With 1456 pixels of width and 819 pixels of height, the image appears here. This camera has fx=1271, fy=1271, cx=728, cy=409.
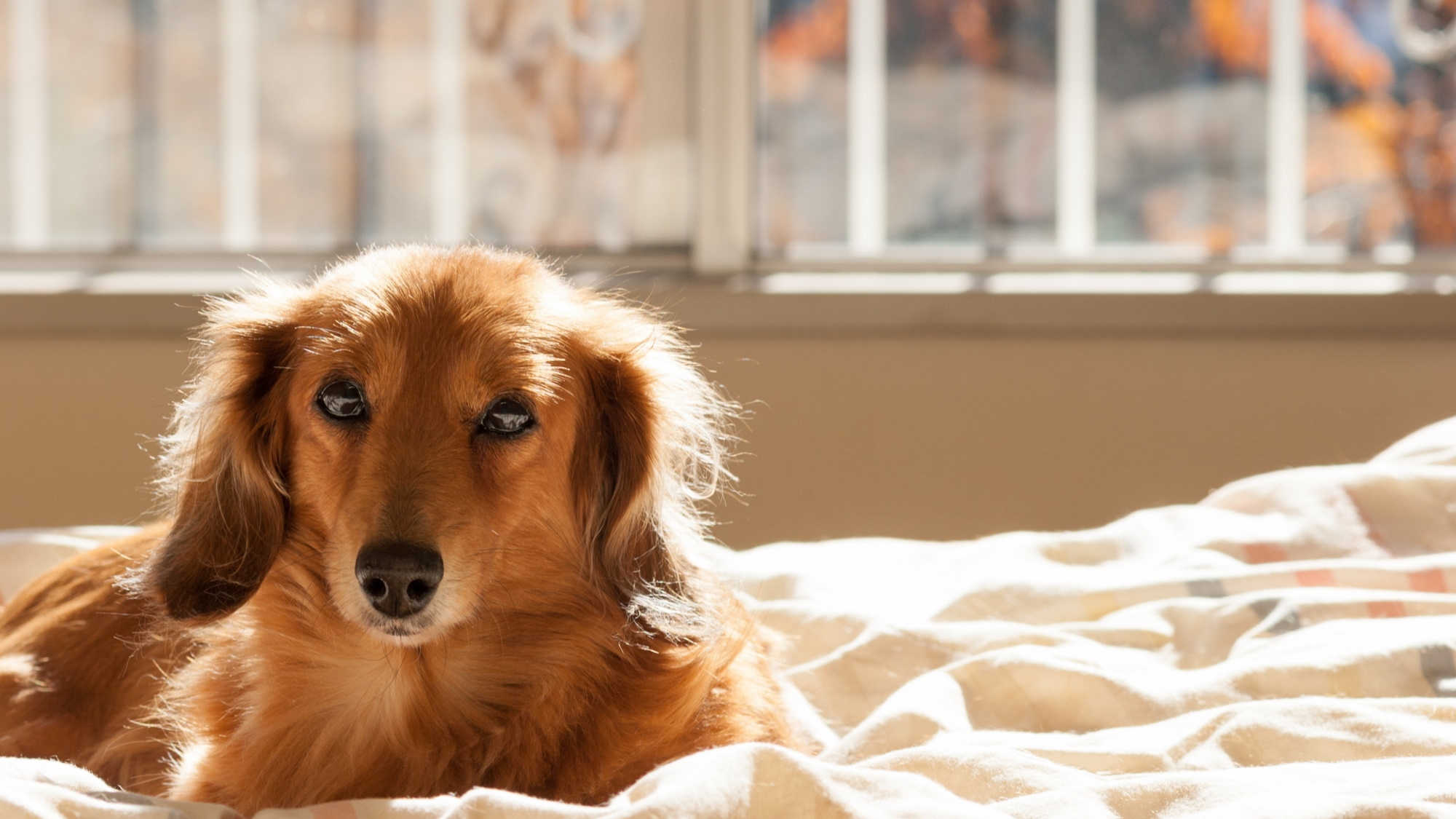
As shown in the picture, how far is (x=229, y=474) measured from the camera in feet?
4.39

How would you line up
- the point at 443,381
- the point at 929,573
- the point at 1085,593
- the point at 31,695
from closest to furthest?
1. the point at 443,381
2. the point at 31,695
3. the point at 1085,593
4. the point at 929,573

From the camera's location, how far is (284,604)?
1.32 metres

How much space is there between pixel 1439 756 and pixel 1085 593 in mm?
628

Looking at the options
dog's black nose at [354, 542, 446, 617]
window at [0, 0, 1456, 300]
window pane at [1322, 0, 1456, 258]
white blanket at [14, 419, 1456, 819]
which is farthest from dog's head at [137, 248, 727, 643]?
window pane at [1322, 0, 1456, 258]

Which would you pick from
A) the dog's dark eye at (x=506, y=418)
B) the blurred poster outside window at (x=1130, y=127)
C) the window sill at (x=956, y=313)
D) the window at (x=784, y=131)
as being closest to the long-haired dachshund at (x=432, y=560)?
the dog's dark eye at (x=506, y=418)

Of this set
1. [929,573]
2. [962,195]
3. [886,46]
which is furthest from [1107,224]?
[929,573]

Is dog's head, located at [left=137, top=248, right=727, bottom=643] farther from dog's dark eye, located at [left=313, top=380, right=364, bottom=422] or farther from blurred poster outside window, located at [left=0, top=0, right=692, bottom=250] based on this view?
blurred poster outside window, located at [left=0, top=0, right=692, bottom=250]

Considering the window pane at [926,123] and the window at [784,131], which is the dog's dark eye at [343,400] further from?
the window pane at [926,123]

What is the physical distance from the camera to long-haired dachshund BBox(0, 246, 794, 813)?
47.4 inches

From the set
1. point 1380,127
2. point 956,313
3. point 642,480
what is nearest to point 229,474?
point 642,480

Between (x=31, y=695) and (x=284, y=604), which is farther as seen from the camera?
(x=31, y=695)

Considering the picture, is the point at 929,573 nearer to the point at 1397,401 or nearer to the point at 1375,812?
the point at 1375,812

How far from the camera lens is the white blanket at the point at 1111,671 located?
3.06 ft

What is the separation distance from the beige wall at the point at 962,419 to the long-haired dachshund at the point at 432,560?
1.51m
